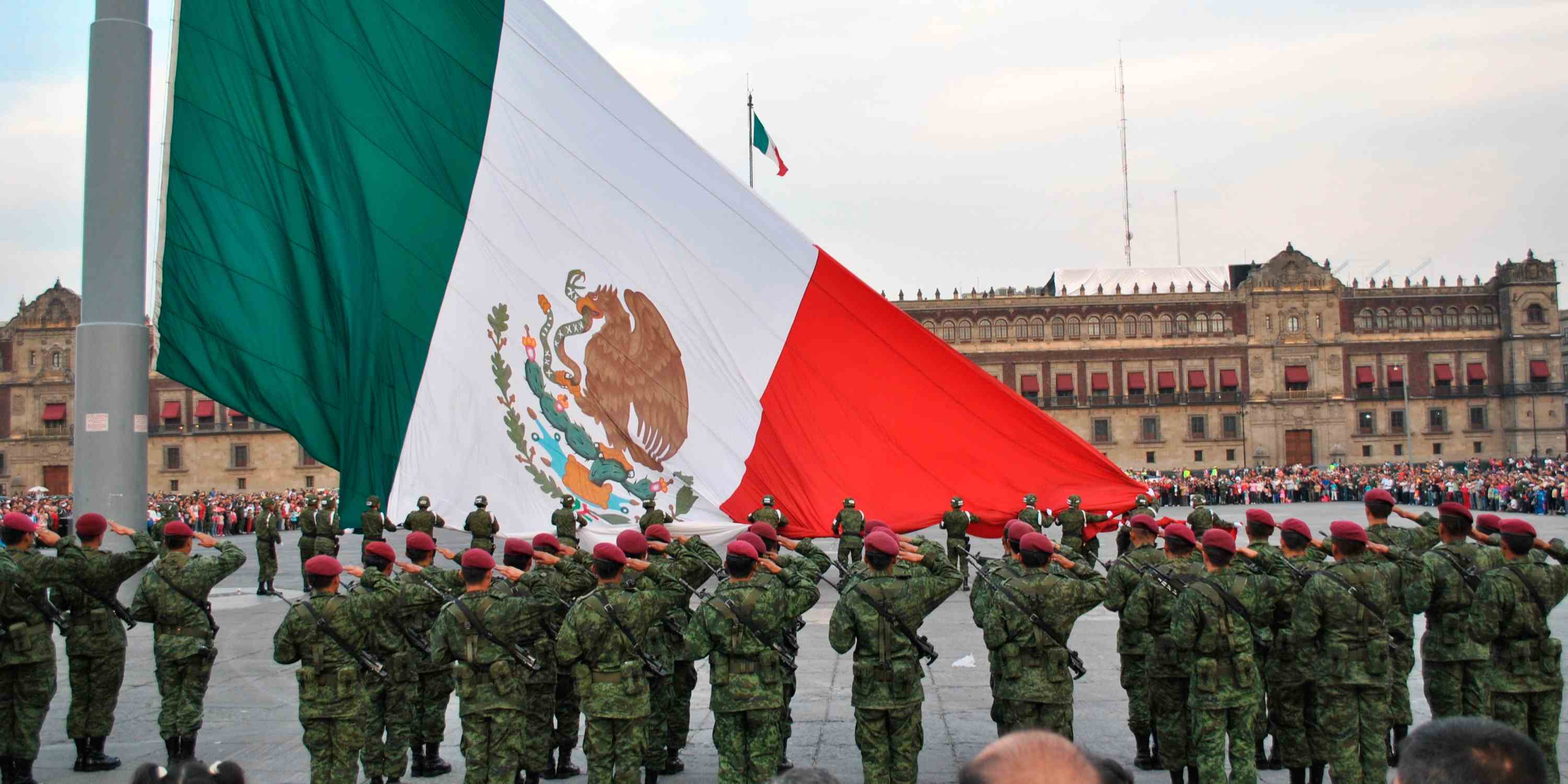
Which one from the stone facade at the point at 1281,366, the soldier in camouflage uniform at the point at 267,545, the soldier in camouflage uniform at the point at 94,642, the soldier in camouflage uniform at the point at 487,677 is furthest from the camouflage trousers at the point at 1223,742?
the stone facade at the point at 1281,366

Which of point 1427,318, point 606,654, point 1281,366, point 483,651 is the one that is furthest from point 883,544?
point 1427,318

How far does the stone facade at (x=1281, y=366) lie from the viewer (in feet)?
194

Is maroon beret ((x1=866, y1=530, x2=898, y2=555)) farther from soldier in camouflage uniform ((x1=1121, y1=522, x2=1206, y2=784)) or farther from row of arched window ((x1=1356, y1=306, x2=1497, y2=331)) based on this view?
row of arched window ((x1=1356, y1=306, x2=1497, y2=331))

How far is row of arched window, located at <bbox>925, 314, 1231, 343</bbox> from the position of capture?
197 ft

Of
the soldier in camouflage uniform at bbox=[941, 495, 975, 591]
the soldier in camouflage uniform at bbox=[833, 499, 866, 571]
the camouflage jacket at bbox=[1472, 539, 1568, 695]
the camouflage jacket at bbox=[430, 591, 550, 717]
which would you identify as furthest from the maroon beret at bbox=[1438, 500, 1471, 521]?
the camouflage jacket at bbox=[430, 591, 550, 717]

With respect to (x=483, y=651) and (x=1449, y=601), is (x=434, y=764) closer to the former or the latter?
(x=483, y=651)

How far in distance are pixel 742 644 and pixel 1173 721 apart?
257cm

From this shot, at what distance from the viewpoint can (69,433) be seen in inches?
2298

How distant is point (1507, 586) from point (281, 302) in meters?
8.39

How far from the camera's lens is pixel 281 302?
28.8ft

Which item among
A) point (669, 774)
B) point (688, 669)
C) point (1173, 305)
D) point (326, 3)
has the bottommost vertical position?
point (669, 774)

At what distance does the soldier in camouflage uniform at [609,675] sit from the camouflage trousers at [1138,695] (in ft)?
10.1

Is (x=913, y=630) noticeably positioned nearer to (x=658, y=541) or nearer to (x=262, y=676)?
(x=658, y=541)

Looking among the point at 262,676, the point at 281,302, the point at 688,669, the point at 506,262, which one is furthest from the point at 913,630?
the point at 262,676
